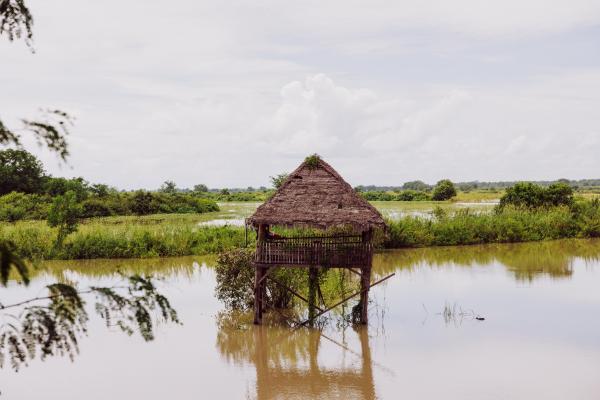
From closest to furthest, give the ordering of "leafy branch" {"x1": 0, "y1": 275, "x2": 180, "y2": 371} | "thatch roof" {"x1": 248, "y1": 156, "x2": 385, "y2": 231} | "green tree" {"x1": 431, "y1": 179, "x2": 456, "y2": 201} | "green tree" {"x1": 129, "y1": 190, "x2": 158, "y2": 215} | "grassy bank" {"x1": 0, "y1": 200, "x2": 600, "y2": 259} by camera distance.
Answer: "leafy branch" {"x1": 0, "y1": 275, "x2": 180, "y2": 371} → "thatch roof" {"x1": 248, "y1": 156, "x2": 385, "y2": 231} → "grassy bank" {"x1": 0, "y1": 200, "x2": 600, "y2": 259} → "green tree" {"x1": 129, "y1": 190, "x2": 158, "y2": 215} → "green tree" {"x1": 431, "y1": 179, "x2": 456, "y2": 201}

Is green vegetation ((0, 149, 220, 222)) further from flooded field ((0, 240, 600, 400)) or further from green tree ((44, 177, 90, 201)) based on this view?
flooded field ((0, 240, 600, 400))

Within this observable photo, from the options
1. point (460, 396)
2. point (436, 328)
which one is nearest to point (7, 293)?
point (436, 328)

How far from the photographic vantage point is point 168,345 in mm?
13742

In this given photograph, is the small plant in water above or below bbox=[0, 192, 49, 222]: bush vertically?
below

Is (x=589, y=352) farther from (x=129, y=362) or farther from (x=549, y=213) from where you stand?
(x=549, y=213)

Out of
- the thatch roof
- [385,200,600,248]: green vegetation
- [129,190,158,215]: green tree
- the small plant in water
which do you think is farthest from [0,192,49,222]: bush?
the small plant in water

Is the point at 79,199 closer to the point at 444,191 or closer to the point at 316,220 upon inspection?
the point at 316,220

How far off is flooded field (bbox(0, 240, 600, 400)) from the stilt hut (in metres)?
1.32

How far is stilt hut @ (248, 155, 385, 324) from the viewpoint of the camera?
44.8 ft

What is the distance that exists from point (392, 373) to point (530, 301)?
7.28m

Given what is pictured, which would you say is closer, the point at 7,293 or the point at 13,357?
the point at 13,357

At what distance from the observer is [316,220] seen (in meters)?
13.6

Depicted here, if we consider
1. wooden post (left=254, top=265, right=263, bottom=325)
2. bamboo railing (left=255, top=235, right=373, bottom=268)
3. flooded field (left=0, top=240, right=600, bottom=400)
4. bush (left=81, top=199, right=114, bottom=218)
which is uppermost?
bush (left=81, top=199, right=114, bottom=218)

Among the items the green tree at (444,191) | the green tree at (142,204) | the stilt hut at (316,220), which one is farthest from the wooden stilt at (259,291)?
the green tree at (444,191)
